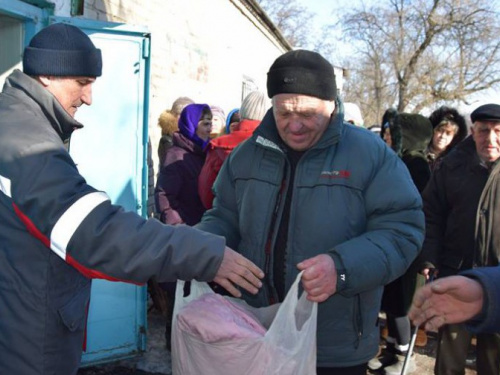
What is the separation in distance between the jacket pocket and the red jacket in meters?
1.81

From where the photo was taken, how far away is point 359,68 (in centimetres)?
2866

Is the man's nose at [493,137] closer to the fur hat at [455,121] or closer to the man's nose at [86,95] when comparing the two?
the fur hat at [455,121]

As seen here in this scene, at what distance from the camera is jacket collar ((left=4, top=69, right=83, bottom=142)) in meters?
1.72

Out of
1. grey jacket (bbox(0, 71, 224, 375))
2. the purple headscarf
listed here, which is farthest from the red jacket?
grey jacket (bbox(0, 71, 224, 375))

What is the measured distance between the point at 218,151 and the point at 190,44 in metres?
3.19

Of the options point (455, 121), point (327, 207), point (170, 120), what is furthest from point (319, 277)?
point (455, 121)

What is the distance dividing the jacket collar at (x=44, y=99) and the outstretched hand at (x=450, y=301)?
1348 mm

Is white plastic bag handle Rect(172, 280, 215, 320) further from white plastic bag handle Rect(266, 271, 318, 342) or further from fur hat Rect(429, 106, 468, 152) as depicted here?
fur hat Rect(429, 106, 468, 152)

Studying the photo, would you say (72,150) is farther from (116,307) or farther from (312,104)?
(312,104)

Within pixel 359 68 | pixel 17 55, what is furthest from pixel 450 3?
pixel 17 55

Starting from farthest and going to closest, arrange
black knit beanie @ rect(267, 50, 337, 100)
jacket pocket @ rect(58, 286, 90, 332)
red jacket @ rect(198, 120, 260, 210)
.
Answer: red jacket @ rect(198, 120, 260, 210)
black knit beanie @ rect(267, 50, 337, 100)
jacket pocket @ rect(58, 286, 90, 332)

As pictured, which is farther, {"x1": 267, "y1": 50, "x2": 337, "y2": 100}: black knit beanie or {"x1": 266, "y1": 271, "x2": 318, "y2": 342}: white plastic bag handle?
{"x1": 267, "y1": 50, "x2": 337, "y2": 100}: black knit beanie

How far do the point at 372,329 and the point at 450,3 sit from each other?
24.1 m

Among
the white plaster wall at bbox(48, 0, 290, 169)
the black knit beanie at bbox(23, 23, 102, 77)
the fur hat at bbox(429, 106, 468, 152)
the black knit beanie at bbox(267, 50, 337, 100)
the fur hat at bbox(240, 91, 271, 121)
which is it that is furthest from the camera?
the white plaster wall at bbox(48, 0, 290, 169)
